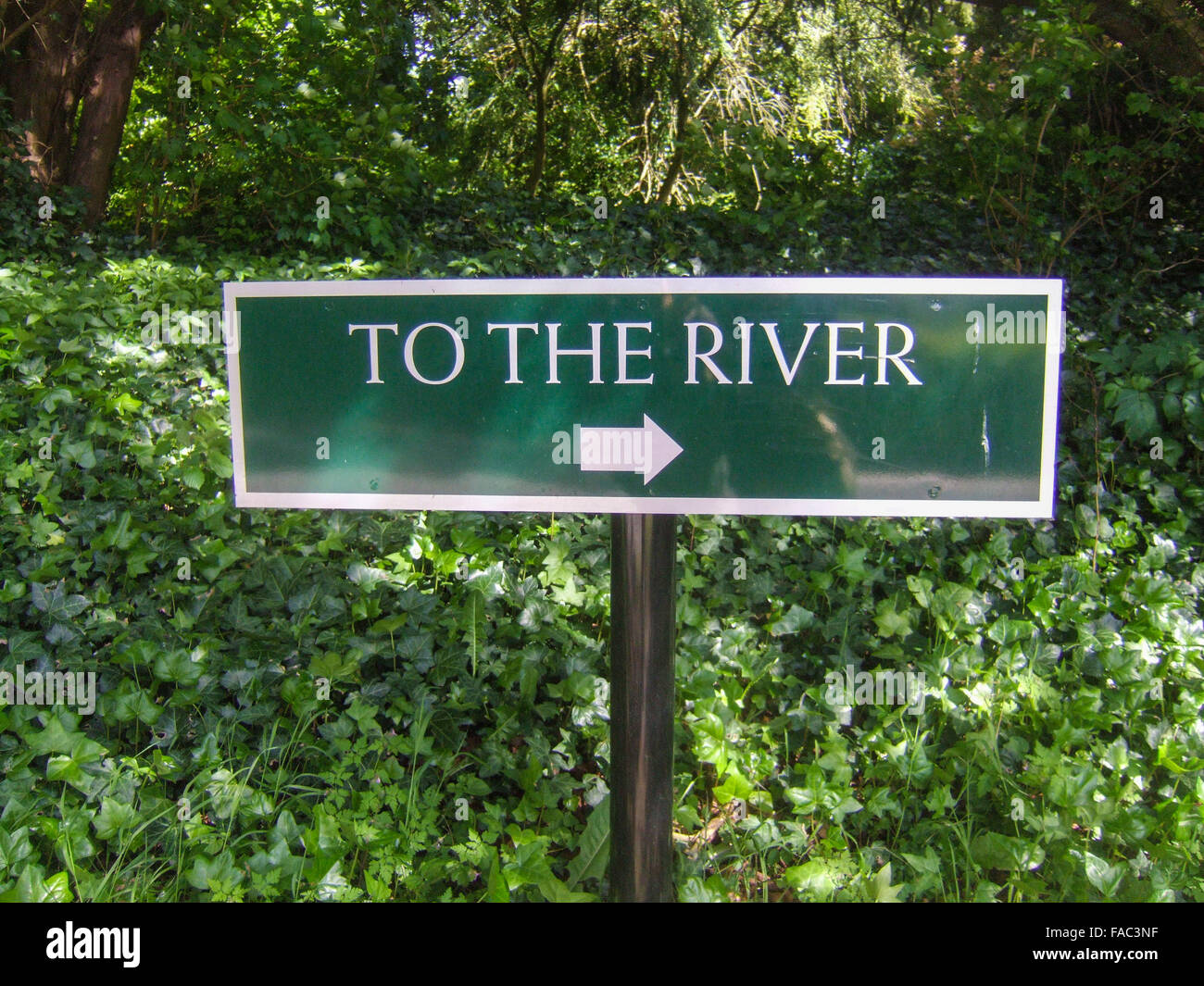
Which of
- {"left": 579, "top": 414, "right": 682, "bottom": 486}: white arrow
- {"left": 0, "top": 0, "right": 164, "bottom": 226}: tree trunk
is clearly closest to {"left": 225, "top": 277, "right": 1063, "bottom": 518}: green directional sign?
{"left": 579, "top": 414, "right": 682, "bottom": 486}: white arrow

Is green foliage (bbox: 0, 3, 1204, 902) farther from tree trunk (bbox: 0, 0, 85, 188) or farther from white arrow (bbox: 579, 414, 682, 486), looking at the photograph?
tree trunk (bbox: 0, 0, 85, 188)

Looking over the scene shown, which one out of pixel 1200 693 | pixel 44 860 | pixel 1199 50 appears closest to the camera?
pixel 44 860

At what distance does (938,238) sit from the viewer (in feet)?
20.2

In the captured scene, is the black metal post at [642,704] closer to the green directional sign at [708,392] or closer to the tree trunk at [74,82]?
the green directional sign at [708,392]

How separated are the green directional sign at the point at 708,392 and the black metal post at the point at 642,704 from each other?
0.11 meters

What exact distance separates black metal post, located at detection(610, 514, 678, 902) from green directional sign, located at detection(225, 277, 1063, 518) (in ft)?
0.36

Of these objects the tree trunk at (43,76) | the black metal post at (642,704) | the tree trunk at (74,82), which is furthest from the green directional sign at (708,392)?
the tree trunk at (43,76)

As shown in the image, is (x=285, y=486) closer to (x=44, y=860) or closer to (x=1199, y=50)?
(x=44, y=860)

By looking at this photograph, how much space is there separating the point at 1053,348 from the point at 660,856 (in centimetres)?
105

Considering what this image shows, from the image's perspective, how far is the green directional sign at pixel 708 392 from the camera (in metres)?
1.32

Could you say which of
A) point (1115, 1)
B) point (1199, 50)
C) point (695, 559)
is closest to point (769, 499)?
point (695, 559)

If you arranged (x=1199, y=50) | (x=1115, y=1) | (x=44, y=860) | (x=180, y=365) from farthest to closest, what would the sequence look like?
1. (x=1115, y=1)
2. (x=1199, y=50)
3. (x=180, y=365)
4. (x=44, y=860)

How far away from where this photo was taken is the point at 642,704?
148cm

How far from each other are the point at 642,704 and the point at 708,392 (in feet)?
1.79
